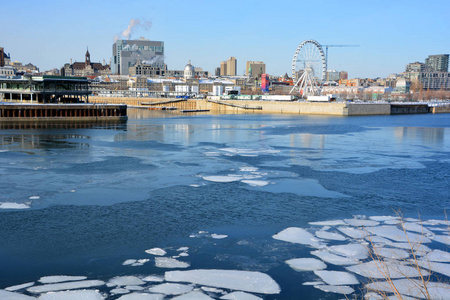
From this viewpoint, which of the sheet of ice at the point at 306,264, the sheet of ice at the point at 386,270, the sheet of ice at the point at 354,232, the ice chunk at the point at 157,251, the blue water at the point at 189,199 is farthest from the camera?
the sheet of ice at the point at 354,232

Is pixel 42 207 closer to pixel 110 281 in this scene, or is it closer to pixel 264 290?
pixel 110 281

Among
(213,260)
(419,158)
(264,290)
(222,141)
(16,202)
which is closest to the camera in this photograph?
(264,290)

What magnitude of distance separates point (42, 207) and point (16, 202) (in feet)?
4.17

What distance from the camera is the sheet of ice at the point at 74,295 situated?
903cm

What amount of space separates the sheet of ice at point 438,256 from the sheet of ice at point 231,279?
4122mm

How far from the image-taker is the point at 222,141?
3731 cm

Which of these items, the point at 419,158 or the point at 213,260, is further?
the point at 419,158

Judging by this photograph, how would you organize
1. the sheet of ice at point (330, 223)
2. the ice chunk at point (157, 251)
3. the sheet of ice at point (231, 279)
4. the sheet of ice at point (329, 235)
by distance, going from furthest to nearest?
the sheet of ice at point (330, 223)
the sheet of ice at point (329, 235)
the ice chunk at point (157, 251)
the sheet of ice at point (231, 279)

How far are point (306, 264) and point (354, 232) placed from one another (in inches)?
117

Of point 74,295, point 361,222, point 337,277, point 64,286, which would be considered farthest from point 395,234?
point 64,286

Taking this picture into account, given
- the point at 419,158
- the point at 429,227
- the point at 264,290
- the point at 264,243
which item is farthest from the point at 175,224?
the point at 419,158

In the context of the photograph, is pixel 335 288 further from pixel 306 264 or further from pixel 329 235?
pixel 329 235

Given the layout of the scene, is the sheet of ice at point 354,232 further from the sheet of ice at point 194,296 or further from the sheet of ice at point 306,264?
the sheet of ice at point 194,296

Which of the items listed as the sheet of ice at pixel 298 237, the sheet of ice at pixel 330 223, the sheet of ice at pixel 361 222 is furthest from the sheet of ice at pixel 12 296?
the sheet of ice at pixel 361 222
